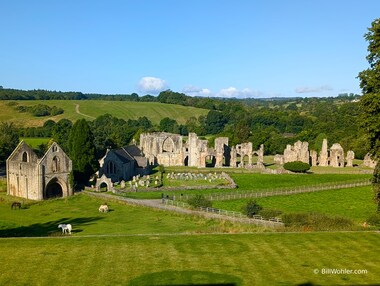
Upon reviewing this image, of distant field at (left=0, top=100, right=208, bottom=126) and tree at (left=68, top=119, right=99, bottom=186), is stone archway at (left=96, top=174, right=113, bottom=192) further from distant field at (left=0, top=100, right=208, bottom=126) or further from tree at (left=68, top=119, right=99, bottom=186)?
distant field at (left=0, top=100, right=208, bottom=126)

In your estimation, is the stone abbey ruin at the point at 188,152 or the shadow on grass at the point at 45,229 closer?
the shadow on grass at the point at 45,229

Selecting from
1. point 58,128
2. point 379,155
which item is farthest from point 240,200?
point 58,128

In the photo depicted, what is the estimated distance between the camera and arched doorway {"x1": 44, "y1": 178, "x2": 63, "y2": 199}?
167ft

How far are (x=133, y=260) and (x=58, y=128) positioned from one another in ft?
208

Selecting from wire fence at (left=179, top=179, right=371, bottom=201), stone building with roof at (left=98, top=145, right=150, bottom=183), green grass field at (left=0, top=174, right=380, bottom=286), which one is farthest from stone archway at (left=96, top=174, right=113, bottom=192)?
green grass field at (left=0, top=174, right=380, bottom=286)

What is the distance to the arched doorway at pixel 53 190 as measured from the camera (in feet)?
167

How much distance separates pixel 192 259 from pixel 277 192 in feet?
112

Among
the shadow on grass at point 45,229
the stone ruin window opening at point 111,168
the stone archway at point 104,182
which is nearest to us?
the shadow on grass at point 45,229

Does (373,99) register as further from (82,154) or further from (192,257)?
(82,154)

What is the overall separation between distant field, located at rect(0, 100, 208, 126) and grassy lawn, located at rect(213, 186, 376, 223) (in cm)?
9727

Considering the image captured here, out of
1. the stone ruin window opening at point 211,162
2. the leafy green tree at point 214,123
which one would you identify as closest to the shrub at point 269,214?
the stone ruin window opening at point 211,162

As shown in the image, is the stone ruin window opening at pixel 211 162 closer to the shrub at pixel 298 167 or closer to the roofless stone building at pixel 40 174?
the shrub at pixel 298 167

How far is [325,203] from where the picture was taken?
48.4 meters

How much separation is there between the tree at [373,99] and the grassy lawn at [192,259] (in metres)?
4.79
